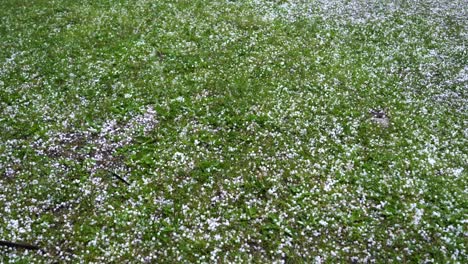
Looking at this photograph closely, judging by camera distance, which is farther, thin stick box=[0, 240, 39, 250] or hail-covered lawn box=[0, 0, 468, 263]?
hail-covered lawn box=[0, 0, 468, 263]

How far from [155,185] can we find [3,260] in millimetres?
3143

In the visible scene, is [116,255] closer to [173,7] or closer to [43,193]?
[43,193]

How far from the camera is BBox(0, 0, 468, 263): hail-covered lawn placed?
756 centimetres

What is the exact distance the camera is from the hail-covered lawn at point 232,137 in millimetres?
7559

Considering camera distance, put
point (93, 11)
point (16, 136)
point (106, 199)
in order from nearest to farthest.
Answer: point (106, 199)
point (16, 136)
point (93, 11)

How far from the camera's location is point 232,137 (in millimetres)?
9891

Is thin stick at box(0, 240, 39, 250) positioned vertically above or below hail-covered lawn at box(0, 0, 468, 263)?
below

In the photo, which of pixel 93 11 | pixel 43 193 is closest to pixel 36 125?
pixel 43 193

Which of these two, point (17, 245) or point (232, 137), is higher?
point (232, 137)

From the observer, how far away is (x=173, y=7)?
643 inches

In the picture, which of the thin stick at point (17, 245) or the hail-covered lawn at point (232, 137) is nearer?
the thin stick at point (17, 245)

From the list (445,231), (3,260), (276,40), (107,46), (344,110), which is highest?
(276,40)

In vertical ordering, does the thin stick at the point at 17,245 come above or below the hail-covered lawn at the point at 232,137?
below

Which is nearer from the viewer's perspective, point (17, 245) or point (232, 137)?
point (17, 245)
